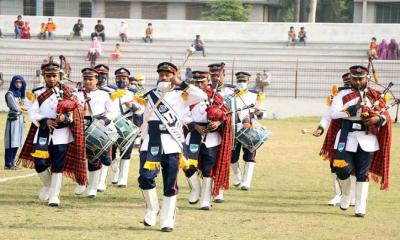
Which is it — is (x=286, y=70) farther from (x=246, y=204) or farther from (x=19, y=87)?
(x=246, y=204)

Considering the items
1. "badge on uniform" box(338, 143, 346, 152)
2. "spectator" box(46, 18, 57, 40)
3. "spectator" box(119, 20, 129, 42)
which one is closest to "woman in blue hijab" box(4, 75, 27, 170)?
"badge on uniform" box(338, 143, 346, 152)

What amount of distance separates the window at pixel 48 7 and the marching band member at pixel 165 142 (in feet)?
152

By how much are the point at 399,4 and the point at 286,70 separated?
19.0m

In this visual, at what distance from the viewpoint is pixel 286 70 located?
132 ft

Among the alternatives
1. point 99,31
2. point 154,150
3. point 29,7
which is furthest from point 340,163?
point 29,7

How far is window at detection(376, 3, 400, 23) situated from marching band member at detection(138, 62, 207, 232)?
46.2 meters

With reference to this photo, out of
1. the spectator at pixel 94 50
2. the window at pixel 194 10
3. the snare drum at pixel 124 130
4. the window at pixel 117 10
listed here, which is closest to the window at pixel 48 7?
the window at pixel 117 10

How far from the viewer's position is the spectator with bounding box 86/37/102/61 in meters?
44.7

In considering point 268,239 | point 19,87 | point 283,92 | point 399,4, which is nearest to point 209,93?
point 268,239

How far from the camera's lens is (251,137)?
1694 centimetres

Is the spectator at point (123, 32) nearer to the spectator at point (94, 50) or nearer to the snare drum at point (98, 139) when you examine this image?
the spectator at point (94, 50)

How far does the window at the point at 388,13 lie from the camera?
5750 centimetres

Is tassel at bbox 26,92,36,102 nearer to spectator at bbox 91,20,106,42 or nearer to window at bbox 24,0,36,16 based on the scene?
spectator at bbox 91,20,106,42

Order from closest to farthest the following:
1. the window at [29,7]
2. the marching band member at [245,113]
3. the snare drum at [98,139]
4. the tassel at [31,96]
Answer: the tassel at [31,96], the snare drum at [98,139], the marching band member at [245,113], the window at [29,7]
